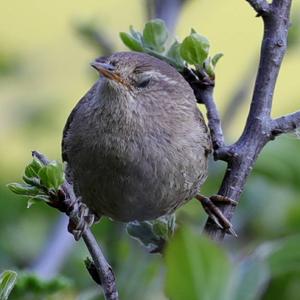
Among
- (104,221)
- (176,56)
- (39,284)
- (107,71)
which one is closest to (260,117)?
(176,56)

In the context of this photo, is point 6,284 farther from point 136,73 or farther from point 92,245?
point 136,73

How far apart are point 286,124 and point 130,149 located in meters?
0.64

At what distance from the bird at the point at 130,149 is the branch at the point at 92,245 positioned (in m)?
0.83

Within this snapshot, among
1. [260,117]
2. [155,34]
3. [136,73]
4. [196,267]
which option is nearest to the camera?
[196,267]

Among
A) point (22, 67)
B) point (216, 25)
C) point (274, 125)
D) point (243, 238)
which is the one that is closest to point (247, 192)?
point (243, 238)

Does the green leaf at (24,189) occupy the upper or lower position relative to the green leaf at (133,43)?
lower

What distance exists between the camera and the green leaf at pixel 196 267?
131cm

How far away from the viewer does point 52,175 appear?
1.83 metres

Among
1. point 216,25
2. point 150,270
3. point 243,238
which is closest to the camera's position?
point 150,270

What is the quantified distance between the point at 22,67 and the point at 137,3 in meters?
0.70

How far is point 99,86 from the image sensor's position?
2.84 metres

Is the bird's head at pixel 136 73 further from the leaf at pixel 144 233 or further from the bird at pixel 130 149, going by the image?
the leaf at pixel 144 233

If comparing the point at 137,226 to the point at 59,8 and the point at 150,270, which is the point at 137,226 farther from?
the point at 59,8

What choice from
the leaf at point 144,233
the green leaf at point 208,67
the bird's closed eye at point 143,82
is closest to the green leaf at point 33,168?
the leaf at point 144,233
